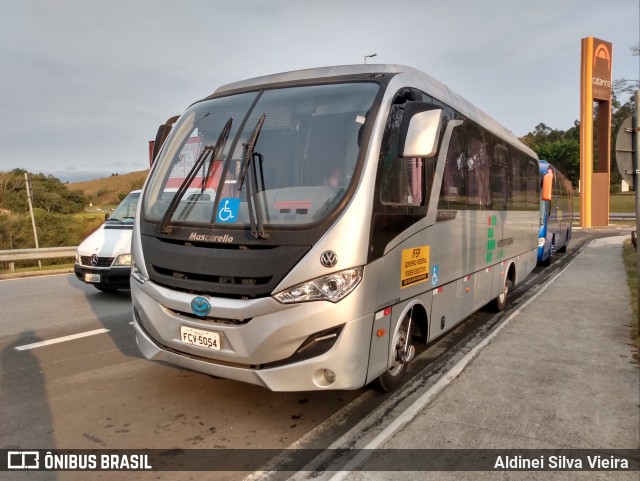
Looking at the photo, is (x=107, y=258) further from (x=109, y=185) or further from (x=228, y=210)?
(x=109, y=185)

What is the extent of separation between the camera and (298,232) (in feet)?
11.4

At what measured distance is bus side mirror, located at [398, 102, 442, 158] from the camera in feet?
12.3

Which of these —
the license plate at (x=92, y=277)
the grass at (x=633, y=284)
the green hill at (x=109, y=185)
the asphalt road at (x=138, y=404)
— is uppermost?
the green hill at (x=109, y=185)

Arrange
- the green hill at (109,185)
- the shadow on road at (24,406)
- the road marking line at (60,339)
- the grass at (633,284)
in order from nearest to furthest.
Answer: the shadow on road at (24,406)
the road marking line at (60,339)
the grass at (633,284)
the green hill at (109,185)

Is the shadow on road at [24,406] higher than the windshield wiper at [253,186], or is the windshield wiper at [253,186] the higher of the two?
the windshield wiper at [253,186]

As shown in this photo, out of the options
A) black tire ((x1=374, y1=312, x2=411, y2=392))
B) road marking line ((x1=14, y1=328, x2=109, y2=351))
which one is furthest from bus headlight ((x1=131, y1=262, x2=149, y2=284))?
road marking line ((x1=14, y1=328, x2=109, y2=351))

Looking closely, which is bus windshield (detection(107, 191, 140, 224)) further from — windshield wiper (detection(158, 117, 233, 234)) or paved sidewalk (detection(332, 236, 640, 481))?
paved sidewalk (detection(332, 236, 640, 481))

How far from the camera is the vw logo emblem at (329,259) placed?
3.41 m

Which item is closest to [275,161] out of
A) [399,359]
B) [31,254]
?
[399,359]

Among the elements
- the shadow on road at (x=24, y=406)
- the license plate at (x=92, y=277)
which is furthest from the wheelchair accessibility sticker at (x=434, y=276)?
the license plate at (x=92, y=277)

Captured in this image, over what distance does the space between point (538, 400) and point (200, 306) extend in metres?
3.04

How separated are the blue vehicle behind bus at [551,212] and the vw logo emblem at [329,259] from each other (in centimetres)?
1221

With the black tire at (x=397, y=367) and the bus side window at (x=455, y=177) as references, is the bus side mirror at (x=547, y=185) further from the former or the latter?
the black tire at (x=397, y=367)

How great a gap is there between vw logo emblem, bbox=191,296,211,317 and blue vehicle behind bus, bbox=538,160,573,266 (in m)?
12.6
